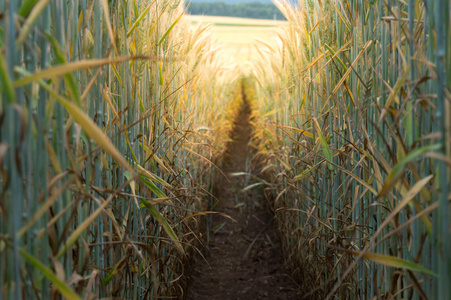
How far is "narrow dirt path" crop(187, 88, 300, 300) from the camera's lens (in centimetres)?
248

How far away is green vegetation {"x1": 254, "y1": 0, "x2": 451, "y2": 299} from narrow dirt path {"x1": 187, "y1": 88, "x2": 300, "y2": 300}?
0.86ft

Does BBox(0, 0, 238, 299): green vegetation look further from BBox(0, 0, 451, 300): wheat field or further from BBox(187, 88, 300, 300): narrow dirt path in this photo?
BBox(187, 88, 300, 300): narrow dirt path

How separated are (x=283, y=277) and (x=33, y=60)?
82.5 inches

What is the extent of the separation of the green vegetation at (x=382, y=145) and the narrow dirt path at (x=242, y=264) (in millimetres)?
261

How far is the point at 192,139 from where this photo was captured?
252 centimetres

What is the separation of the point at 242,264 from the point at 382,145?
6.45ft

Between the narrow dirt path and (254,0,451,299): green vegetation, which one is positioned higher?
(254,0,451,299): green vegetation

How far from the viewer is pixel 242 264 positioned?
117 inches

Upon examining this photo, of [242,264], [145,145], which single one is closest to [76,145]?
[145,145]

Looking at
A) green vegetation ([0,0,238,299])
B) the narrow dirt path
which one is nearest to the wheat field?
green vegetation ([0,0,238,299])

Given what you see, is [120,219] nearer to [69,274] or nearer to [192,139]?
[69,274]

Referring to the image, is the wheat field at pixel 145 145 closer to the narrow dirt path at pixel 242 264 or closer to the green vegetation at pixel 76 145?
the green vegetation at pixel 76 145

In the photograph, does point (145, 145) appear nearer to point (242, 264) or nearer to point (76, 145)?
point (76, 145)

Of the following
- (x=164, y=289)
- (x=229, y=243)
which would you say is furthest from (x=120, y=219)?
(x=229, y=243)
